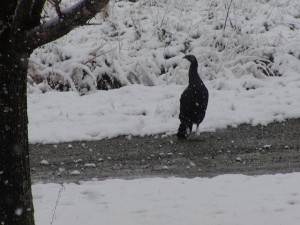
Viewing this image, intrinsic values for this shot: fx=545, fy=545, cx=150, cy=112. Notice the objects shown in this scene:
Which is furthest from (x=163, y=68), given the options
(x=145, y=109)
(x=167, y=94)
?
(x=145, y=109)

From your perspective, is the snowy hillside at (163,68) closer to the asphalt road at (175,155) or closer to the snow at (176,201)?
the asphalt road at (175,155)

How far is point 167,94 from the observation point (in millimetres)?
9805

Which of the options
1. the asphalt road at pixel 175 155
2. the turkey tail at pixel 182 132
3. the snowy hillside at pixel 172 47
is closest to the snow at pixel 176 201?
the asphalt road at pixel 175 155

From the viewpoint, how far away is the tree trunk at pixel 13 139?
123 inches

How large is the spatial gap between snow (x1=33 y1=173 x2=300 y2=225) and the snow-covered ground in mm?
10

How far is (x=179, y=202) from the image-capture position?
5.08m

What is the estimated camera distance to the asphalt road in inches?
244

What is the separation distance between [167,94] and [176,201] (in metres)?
4.84

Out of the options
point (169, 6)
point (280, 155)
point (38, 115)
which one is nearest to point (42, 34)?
point (280, 155)

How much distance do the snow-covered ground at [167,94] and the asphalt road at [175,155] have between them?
301 mm

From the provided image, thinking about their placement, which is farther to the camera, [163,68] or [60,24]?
[163,68]

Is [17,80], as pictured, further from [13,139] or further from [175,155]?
[175,155]

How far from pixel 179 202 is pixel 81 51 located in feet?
21.9

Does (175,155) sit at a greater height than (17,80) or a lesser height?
lesser
